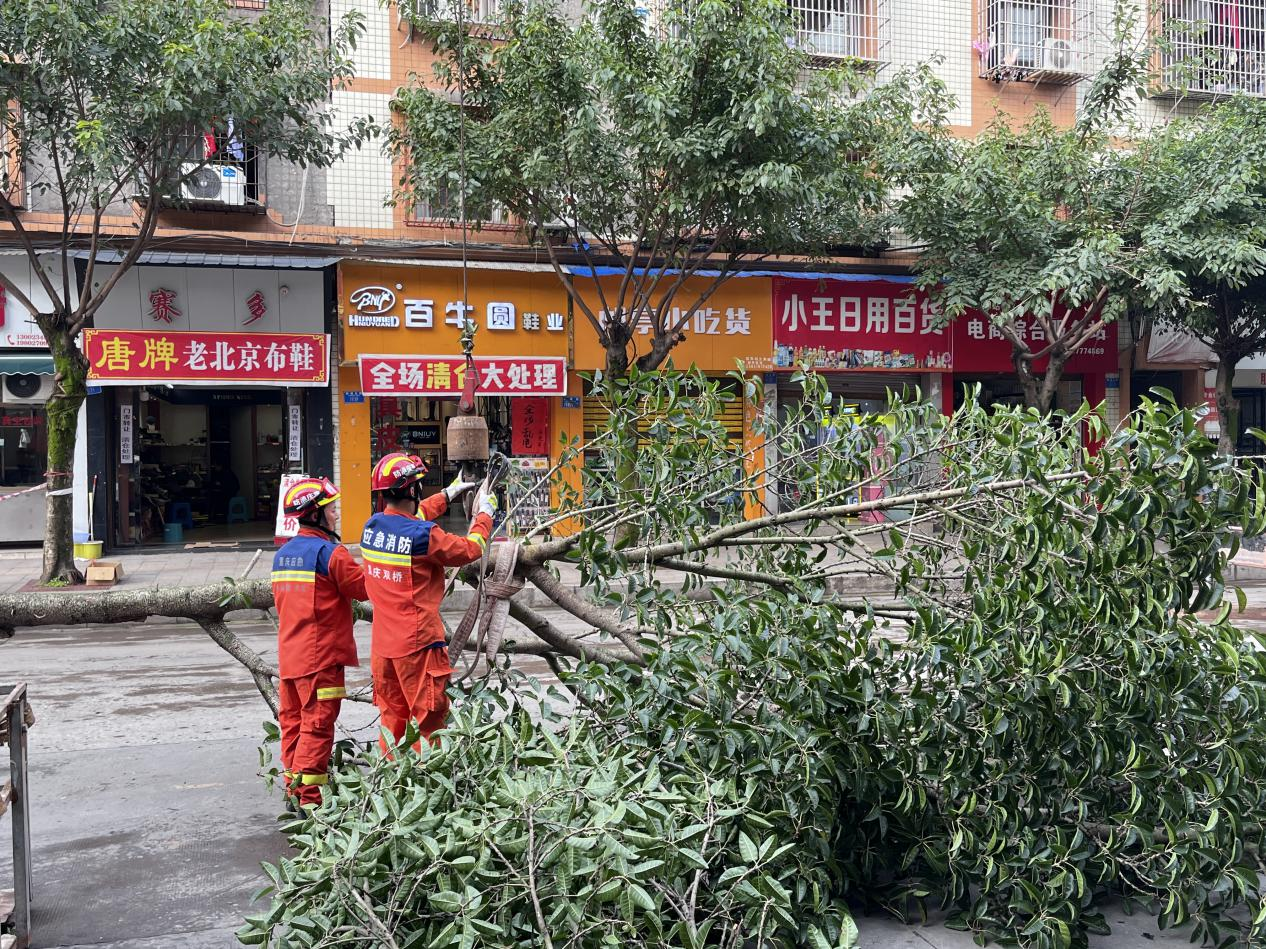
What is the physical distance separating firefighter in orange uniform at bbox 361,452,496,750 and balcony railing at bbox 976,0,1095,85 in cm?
1640

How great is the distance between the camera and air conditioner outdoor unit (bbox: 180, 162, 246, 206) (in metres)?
14.9

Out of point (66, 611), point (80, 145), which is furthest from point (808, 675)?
point (80, 145)

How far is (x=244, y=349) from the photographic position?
50.6 ft

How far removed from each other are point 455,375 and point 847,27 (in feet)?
28.2

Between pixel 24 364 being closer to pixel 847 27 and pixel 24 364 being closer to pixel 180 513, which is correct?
pixel 180 513

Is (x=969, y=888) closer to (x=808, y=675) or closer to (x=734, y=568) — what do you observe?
(x=808, y=675)

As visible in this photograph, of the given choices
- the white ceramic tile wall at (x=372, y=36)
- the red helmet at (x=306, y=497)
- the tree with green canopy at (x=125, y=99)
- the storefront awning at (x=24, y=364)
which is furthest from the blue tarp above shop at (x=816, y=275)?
the red helmet at (x=306, y=497)

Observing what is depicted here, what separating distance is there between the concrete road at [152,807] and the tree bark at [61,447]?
11.1 ft

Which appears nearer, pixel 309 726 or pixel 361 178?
pixel 309 726

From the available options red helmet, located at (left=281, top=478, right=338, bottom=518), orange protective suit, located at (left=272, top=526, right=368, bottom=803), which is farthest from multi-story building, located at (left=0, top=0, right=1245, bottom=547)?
orange protective suit, located at (left=272, top=526, right=368, bottom=803)

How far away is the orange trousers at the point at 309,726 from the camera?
4984mm

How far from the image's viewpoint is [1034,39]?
18.4 m

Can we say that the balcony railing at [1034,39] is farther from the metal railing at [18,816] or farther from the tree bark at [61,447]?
the metal railing at [18,816]

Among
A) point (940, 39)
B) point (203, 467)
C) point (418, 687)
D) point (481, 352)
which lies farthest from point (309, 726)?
point (940, 39)
